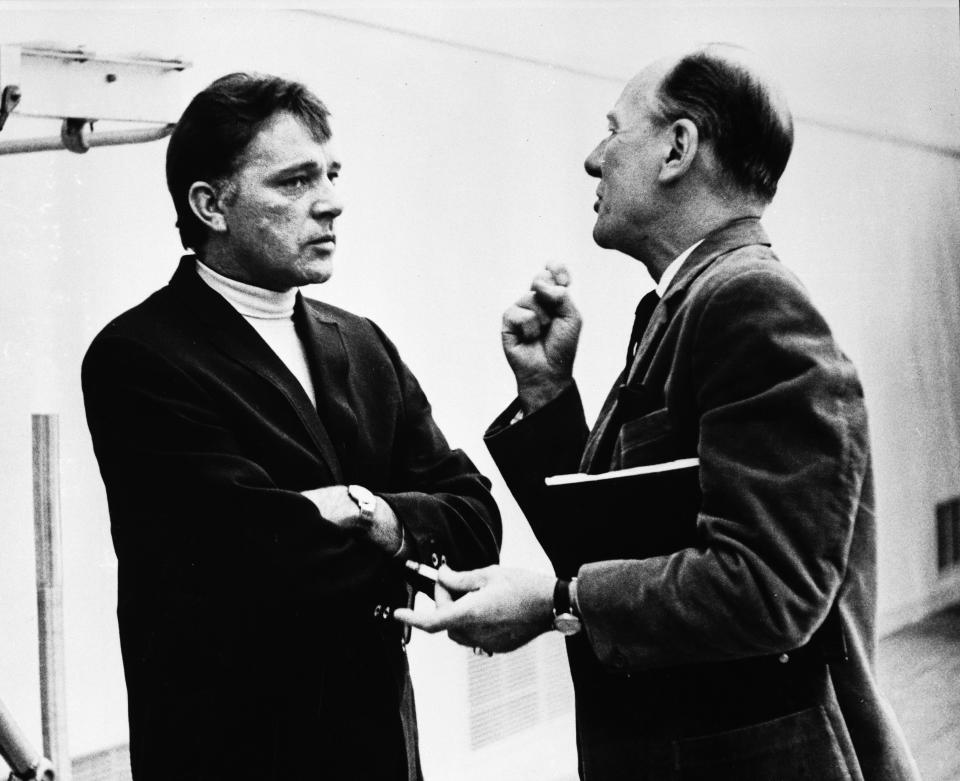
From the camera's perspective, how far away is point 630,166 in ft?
4.66

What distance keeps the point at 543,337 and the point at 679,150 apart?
37 centimetres

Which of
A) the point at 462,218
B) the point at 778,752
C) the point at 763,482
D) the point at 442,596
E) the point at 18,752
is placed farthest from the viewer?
the point at 462,218

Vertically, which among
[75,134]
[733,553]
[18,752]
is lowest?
[18,752]

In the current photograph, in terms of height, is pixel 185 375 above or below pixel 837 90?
below

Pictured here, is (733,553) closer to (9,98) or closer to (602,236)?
(602,236)

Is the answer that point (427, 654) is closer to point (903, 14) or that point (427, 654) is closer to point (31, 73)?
point (31, 73)

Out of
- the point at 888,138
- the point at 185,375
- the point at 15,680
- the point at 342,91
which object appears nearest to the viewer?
the point at 185,375

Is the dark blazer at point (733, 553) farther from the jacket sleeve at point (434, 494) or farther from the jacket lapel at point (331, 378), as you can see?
the jacket lapel at point (331, 378)

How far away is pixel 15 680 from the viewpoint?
168cm

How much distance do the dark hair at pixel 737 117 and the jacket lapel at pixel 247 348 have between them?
0.70 meters

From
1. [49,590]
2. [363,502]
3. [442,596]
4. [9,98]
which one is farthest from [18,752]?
[9,98]

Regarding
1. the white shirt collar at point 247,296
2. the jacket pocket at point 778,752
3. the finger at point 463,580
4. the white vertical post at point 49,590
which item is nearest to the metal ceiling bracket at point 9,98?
the white shirt collar at point 247,296

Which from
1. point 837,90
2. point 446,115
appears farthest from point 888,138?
point 446,115

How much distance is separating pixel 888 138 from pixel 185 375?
169cm
